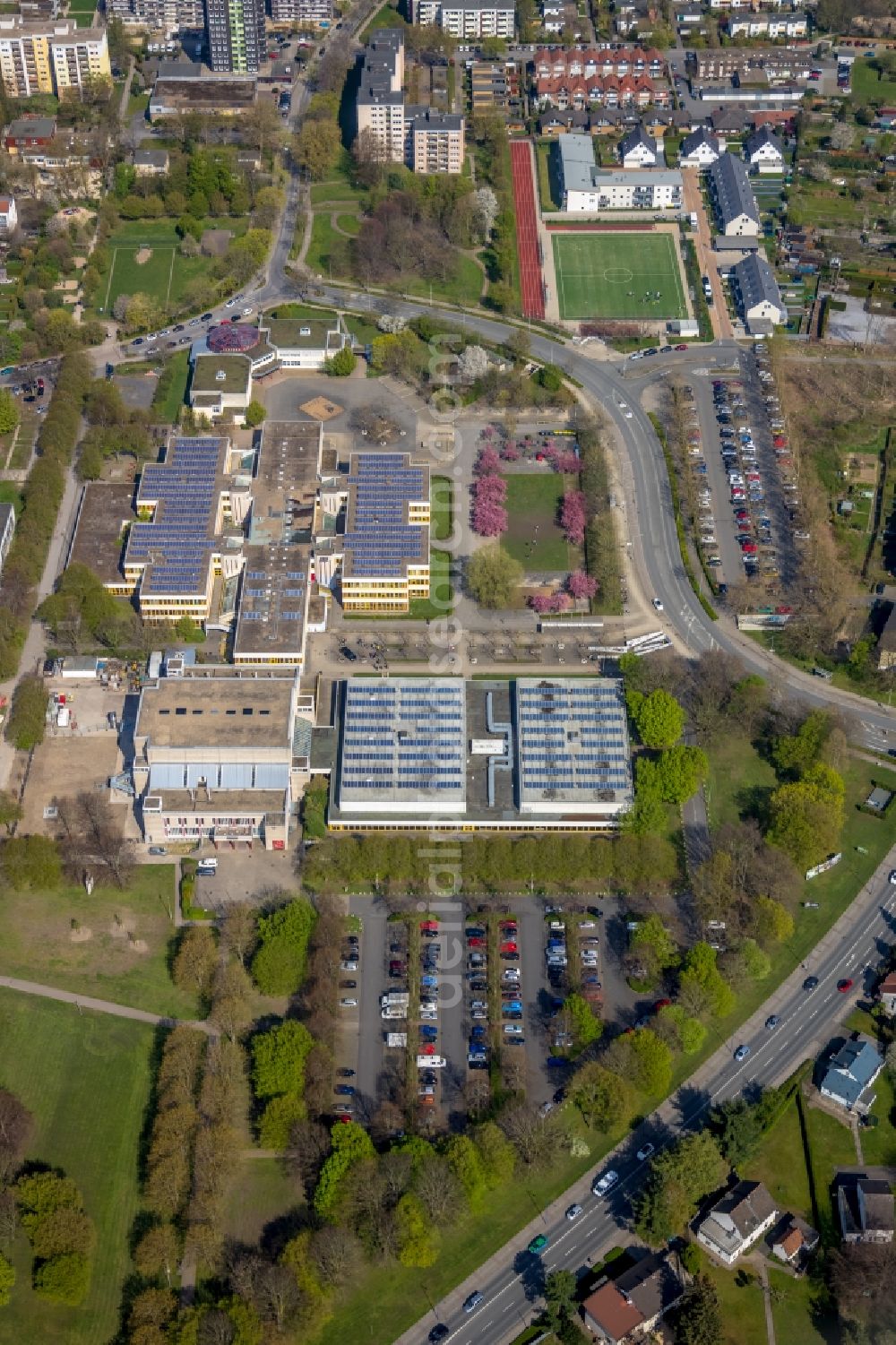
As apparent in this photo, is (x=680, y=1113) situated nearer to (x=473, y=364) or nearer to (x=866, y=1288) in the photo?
(x=866, y=1288)

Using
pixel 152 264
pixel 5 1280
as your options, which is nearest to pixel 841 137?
pixel 152 264

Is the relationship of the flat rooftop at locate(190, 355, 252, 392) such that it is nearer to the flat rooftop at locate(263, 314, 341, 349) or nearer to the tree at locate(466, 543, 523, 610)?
the flat rooftop at locate(263, 314, 341, 349)

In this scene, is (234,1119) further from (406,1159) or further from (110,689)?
(110,689)

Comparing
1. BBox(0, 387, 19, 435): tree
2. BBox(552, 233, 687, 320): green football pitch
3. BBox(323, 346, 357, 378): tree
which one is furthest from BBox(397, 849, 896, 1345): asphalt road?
BBox(0, 387, 19, 435): tree

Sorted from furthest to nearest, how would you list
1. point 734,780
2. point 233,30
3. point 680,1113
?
point 233,30 < point 734,780 < point 680,1113

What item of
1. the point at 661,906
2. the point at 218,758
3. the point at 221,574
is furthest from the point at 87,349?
the point at 661,906

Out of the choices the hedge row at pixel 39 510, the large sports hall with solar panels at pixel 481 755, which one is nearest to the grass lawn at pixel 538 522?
the large sports hall with solar panels at pixel 481 755
